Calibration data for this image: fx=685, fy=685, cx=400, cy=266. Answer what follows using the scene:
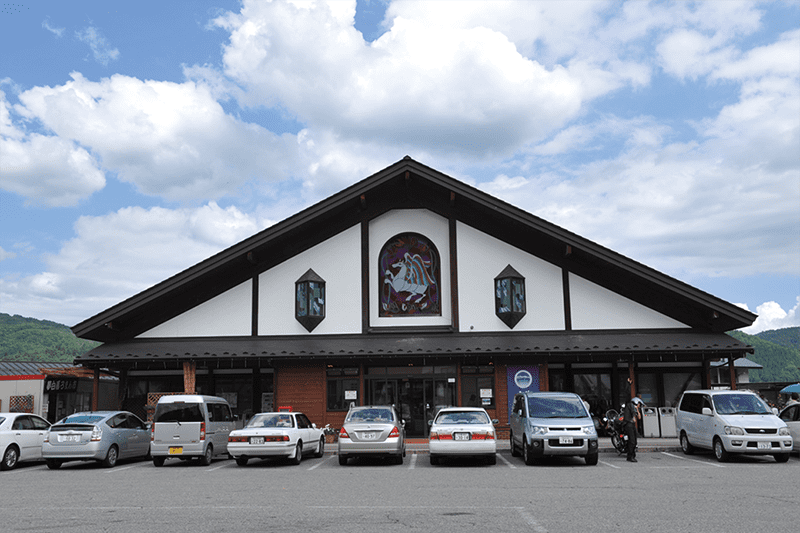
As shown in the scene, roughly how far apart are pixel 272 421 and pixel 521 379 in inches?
388

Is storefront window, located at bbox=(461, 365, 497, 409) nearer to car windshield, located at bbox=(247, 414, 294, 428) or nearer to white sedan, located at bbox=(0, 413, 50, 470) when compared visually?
car windshield, located at bbox=(247, 414, 294, 428)

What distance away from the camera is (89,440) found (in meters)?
16.4

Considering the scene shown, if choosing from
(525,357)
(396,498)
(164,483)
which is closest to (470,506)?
(396,498)

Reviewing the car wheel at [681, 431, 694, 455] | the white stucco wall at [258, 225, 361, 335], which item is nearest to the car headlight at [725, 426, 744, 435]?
the car wheel at [681, 431, 694, 455]

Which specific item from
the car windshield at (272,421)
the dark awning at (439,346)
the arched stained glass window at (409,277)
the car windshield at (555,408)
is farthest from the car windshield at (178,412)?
the arched stained glass window at (409,277)

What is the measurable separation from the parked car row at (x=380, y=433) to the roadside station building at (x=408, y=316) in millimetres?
5301

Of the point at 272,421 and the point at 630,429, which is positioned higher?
the point at 272,421

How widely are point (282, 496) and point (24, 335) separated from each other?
265ft

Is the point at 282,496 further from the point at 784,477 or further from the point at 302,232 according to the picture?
the point at 302,232

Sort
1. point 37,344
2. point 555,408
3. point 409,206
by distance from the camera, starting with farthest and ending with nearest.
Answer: point 37,344 < point 409,206 < point 555,408

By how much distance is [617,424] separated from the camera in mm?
18141

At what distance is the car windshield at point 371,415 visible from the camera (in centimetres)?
1669

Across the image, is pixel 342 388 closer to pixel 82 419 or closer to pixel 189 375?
pixel 189 375

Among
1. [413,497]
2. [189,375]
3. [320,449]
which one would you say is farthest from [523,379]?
[413,497]
